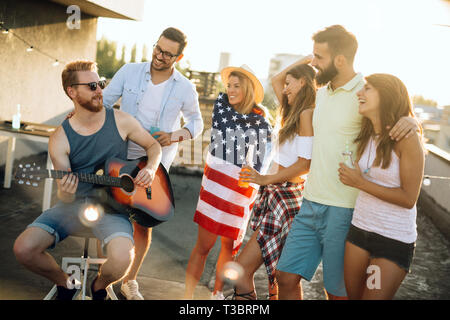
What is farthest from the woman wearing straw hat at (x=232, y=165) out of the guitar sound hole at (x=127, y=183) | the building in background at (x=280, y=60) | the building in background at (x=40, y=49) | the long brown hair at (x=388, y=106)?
the building in background at (x=280, y=60)

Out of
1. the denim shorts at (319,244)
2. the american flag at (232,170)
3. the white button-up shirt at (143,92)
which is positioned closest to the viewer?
the denim shorts at (319,244)

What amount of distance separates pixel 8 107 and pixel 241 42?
719 inches

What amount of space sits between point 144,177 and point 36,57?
5.88m

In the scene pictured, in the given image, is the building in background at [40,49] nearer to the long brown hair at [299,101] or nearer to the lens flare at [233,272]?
the long brown hair at [299,101]

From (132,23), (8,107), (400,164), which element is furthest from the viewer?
(132,23)

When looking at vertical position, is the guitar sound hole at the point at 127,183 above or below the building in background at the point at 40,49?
below

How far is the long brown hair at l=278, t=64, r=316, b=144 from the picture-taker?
2709 millimetres

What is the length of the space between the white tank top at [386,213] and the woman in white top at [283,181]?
0.50m

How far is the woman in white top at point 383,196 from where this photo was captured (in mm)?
2043

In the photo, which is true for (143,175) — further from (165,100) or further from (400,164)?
(400,164)

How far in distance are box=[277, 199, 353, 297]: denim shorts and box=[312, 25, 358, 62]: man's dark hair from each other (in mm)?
890

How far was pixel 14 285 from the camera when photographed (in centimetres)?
326

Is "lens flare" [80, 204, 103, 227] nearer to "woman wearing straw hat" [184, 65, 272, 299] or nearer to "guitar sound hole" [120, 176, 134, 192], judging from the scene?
"guitar sound hole" [120, 176, 134, 192]

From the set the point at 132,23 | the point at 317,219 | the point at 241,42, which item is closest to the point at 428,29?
the point at 132,23
